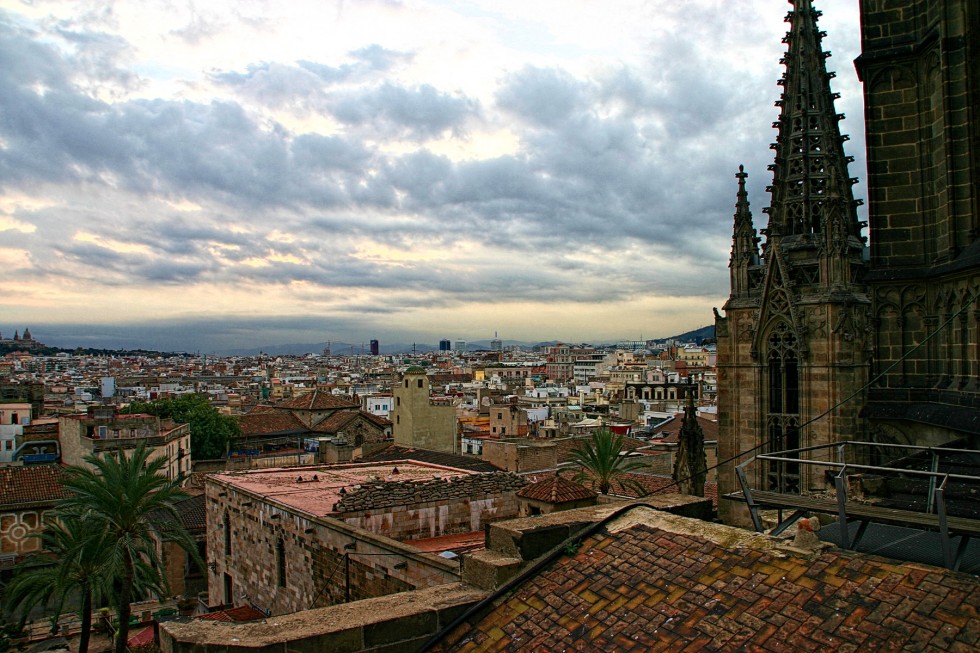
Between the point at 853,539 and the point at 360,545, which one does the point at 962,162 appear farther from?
the point at 360,545

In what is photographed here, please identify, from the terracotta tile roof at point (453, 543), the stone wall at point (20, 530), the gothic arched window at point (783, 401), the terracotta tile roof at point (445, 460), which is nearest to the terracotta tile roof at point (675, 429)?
the terracotta tile roof at point (445, 460)

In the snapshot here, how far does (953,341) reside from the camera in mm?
14695

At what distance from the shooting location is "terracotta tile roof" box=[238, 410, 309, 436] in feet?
246

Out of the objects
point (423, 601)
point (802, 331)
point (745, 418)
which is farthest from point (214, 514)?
point (423, 601)

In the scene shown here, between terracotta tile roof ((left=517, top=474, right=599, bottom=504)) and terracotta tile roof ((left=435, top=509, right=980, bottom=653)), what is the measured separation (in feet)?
42.6

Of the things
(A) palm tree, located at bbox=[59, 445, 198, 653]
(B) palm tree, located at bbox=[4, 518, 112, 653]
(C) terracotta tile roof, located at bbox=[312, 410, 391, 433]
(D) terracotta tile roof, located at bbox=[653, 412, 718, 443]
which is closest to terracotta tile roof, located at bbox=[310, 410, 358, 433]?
(C) terracotta tile roof, located at bbox=[312, 410, 391, 433]

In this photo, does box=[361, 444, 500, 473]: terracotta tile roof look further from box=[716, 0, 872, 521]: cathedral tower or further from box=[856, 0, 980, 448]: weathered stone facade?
box=[856, 0, 980, 448]: weathered stone facade

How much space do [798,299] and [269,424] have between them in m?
66.2

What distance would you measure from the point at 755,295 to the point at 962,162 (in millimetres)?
6140

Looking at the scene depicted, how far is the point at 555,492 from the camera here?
2050 centimetres

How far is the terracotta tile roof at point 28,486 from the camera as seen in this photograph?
3775 centimetres

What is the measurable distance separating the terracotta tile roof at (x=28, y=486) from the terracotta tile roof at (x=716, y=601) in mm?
37544

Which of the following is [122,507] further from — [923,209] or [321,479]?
[923,209]

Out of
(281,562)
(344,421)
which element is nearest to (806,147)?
(281,562)
